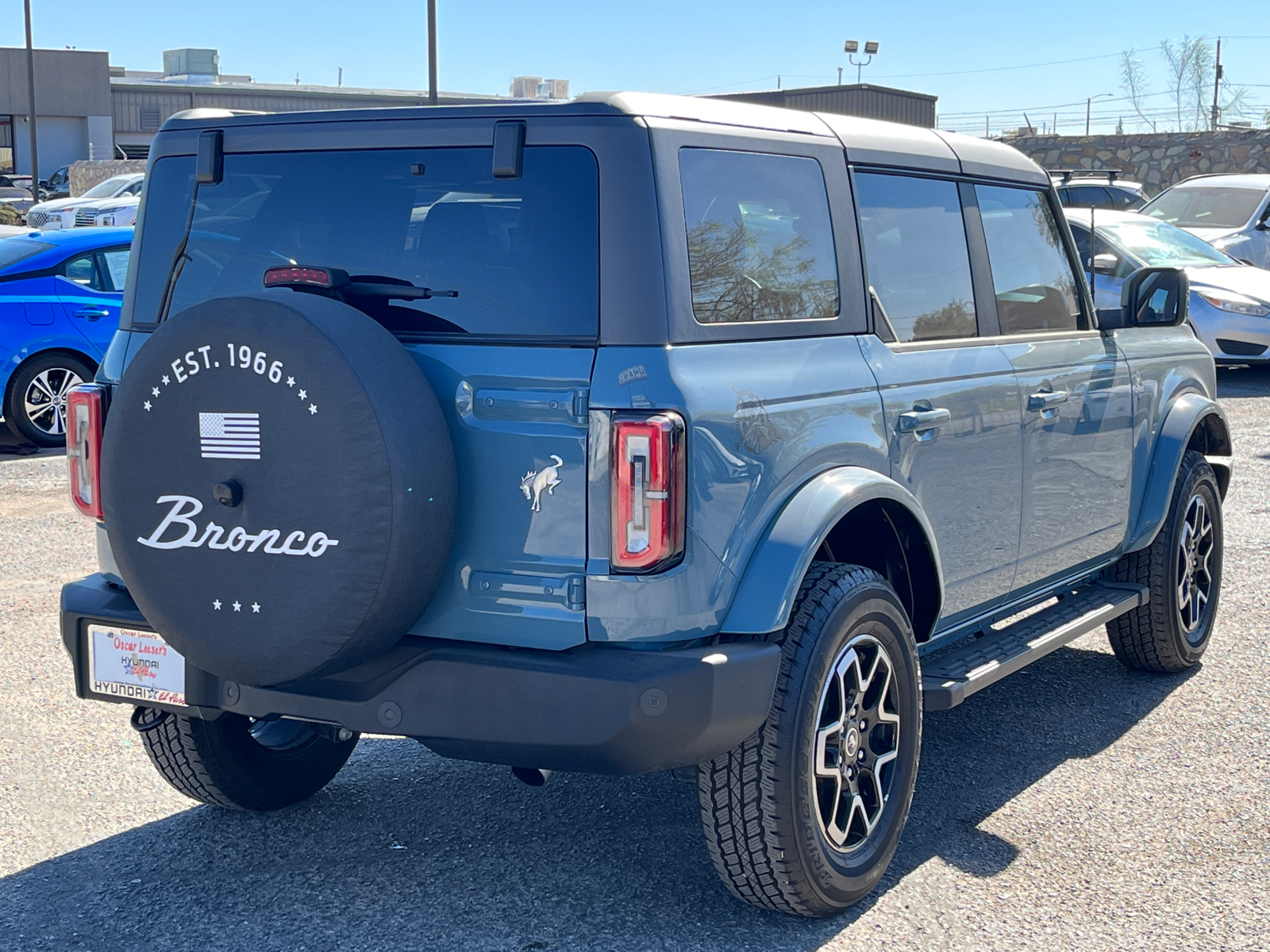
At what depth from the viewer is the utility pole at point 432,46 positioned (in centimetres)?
2281

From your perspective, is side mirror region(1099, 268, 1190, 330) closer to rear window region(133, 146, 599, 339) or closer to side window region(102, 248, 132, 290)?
rear window region(133, 146, 599, 339)

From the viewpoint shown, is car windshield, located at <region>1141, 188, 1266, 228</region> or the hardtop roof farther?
car windshield, located at <region>1141, 188, 1266, 228</region>

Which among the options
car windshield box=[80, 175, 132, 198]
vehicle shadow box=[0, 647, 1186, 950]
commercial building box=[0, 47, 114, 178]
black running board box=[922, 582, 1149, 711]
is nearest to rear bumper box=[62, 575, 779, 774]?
vehicle shadow box=[0, 647, 1186, 950]

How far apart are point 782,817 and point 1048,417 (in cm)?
187

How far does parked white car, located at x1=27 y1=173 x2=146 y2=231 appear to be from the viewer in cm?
2581

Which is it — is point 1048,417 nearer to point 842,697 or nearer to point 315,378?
point 842,697

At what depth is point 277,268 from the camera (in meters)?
3.35

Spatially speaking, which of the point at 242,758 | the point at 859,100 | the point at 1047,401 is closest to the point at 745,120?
the point at 1047,401

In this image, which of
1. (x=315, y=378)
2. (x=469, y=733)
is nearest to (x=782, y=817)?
(x=469, y=733)

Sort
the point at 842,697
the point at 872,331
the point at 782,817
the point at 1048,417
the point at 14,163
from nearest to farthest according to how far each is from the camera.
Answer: the point at 782,817 < the point at 842,697 < the point at 872,331 < the point at 1048,417 < the point at 14,163

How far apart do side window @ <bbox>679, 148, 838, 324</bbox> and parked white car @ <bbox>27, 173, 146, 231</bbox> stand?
2295 centimetres

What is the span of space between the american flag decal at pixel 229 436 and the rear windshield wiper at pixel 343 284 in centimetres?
42

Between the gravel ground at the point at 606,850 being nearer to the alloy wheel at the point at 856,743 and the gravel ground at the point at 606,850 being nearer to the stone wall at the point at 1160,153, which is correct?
the alloy wheel at the point at 856,743

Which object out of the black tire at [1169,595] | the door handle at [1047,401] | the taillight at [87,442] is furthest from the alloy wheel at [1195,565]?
the taillight at [87,442]
